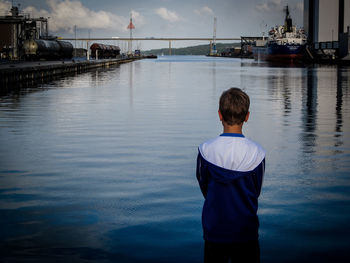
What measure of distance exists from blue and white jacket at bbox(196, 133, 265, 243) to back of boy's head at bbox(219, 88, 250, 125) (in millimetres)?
117

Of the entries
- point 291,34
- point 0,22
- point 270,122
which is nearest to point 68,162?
point 270,122

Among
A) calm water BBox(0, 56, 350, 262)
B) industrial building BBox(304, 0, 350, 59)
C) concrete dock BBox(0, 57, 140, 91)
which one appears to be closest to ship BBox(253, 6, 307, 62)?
industrial building BBox(304, 0, 350, 59)

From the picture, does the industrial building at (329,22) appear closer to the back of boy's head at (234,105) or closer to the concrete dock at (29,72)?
the concrete dock at (29,72)

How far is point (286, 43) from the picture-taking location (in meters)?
130

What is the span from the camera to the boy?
3947 millimetres

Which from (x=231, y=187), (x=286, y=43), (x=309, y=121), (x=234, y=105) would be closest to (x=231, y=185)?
(x=231, y=187)

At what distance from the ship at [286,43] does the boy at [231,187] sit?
126467mm

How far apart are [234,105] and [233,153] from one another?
321mm

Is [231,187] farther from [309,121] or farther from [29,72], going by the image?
[29,72]

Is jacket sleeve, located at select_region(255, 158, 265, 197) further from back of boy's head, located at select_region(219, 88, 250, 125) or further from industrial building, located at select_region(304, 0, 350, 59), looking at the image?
industrial building, located at select_region(304, 0, 350, 59)

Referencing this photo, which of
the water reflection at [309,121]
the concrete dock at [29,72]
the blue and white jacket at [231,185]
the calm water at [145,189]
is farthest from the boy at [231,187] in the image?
the concrete dock at [29,72]

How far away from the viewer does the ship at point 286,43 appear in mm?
127625

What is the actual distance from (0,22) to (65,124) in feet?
293

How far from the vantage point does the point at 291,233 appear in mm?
6559
